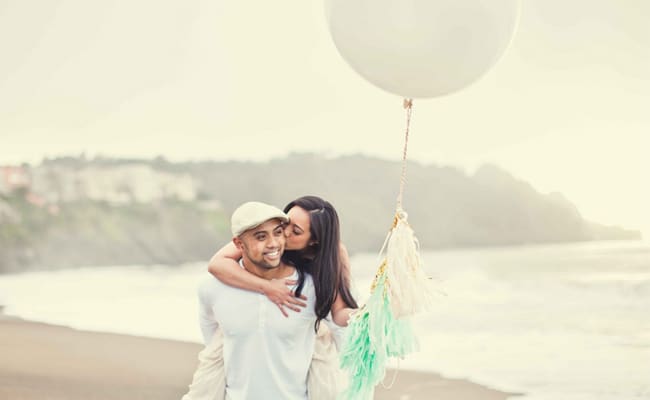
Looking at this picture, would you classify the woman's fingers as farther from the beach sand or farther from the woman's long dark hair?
the beach sand

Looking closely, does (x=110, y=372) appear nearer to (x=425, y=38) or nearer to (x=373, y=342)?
(x=373, y=342)

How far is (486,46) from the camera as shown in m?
1.96

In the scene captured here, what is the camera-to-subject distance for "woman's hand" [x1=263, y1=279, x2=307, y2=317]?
5.93ft

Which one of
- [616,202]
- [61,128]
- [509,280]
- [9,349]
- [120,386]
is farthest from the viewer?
[61,128]

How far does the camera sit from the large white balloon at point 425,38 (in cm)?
193

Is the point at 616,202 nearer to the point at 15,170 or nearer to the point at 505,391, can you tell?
the point at 505,391

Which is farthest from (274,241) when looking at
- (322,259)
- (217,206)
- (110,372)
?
(217,206)

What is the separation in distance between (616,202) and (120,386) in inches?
304

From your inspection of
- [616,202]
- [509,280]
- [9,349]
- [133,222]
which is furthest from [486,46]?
[133,222]

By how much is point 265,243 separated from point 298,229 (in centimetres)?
10

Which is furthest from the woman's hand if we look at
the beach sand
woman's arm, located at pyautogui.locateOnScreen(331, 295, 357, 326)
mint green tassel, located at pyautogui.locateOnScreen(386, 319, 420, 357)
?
the beach sand

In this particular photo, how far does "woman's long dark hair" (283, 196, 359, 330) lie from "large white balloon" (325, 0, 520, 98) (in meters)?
0.39

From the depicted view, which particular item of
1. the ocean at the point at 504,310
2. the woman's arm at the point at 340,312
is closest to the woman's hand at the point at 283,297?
the woman's arm at the point at 340,312

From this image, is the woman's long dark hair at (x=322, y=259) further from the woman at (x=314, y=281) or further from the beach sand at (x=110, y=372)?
the beach sand at (x=110, y=372)
